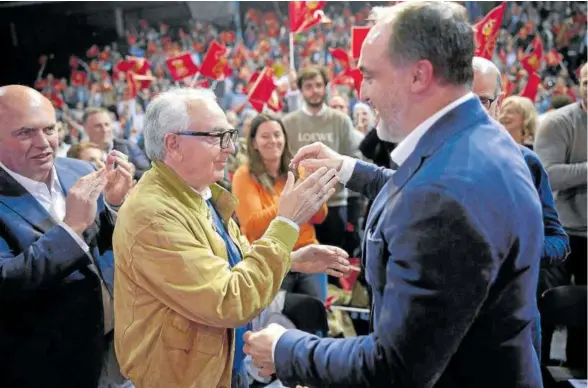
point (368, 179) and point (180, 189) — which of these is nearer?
point (180, 189)

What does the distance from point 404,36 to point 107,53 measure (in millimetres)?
11296

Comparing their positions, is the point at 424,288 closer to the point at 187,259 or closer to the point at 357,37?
the point at 187,259

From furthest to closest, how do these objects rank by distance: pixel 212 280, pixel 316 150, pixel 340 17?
pixel 340 17, pixel 316 150, pixel 212 280

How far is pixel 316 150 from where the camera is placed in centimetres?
207

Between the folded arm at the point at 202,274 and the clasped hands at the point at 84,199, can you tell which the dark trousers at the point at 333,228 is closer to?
the clasped hands at the point at 84,199

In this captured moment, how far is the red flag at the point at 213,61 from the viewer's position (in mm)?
5445

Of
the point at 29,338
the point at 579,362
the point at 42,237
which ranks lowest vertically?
the point at 579,362

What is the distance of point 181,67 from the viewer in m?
5.80

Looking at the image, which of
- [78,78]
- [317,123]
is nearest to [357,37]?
[317,123]

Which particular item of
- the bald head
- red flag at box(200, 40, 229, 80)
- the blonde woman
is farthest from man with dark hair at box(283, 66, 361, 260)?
the bald head

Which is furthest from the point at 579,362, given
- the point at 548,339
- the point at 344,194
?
the point at 344,194

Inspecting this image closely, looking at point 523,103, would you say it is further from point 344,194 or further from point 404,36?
point 404,36

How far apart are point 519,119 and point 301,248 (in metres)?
2.41

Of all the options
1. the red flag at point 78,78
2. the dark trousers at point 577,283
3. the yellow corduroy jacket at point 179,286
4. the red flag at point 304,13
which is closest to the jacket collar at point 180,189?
the yellow corduroy jacket at point 179,286
